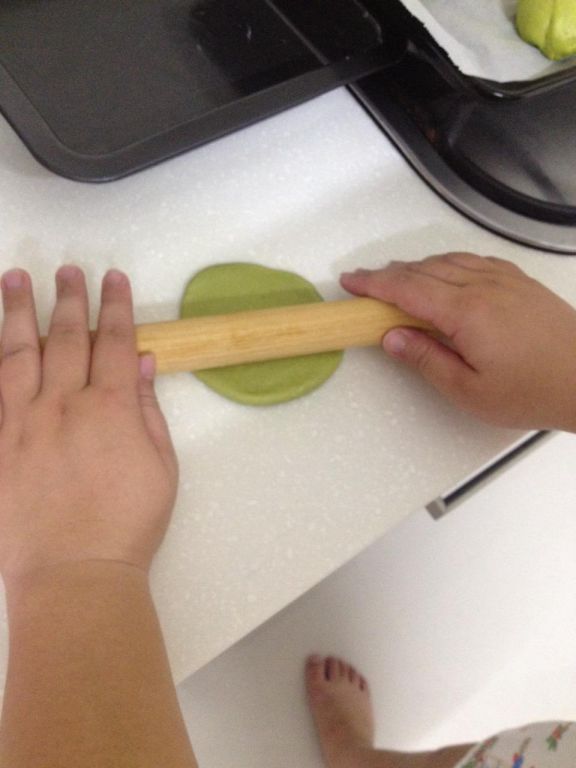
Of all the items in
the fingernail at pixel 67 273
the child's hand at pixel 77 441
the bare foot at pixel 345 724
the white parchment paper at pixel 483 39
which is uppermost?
the white parchment paper at pixel 483 39

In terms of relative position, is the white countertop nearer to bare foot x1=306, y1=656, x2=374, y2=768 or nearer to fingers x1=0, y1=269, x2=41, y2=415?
fingers x1=0, y1=269, x2=41, y2=415

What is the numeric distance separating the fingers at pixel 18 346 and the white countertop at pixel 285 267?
0.06 feet

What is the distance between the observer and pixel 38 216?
0.47m

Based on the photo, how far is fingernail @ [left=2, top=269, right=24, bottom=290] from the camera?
436 millimetres

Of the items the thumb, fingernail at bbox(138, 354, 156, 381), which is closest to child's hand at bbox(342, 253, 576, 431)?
the thumb

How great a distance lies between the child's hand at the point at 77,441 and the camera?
0.38 meters

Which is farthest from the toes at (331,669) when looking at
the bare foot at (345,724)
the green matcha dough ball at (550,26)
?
the green matcha dough ball at (550,26)

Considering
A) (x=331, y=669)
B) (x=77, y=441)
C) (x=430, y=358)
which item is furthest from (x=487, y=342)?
(x=331, y=669)

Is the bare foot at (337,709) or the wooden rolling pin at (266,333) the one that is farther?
the bare foot at (337,709)

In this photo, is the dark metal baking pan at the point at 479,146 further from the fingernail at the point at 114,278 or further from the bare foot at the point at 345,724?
the bare foot at the point at 345,724

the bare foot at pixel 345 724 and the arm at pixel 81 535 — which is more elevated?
the arm at pixel 81 535

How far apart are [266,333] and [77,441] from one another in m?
0.12

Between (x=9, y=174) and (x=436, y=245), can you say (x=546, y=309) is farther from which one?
(x=9, y=174)

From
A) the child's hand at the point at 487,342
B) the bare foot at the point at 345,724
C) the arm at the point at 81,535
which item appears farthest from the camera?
the bare foot at the point at 345,724
